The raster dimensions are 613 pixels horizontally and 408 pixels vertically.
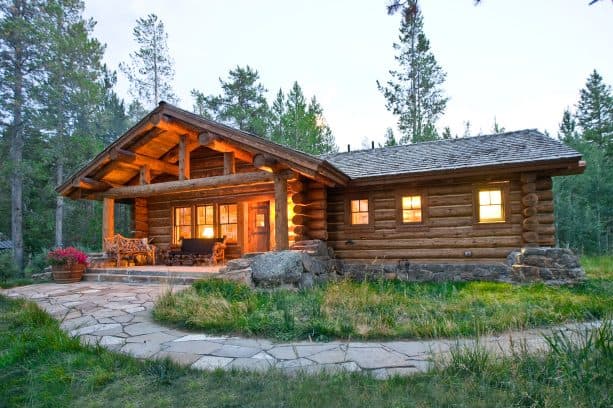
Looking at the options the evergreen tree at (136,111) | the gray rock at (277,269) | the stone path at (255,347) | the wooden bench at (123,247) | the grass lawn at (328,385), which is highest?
the evergreen tree at (136,111)

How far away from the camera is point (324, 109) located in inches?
1107

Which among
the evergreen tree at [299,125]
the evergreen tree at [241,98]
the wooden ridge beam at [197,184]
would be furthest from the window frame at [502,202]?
the evergreen tree at [241,98]

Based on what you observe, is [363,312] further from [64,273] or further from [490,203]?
[64,273]

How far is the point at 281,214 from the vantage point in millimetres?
8820

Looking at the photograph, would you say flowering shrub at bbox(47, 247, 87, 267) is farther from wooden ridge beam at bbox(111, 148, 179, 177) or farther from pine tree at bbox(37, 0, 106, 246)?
pine tree at bbox(37, 0, 106, 246)

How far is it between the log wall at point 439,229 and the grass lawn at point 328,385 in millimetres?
6599

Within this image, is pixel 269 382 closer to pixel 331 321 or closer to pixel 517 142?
pixel 331 321

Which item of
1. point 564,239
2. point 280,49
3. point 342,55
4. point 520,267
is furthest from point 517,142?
point 280,49

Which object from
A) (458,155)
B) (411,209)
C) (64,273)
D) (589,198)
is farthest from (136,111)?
(589,198)

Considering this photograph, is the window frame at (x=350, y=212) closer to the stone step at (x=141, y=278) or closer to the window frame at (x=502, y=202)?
the window frame at (x=502, y=202)

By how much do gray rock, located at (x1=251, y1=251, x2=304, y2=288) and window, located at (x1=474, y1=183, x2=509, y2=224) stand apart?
17.0 feet

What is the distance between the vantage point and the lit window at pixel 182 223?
12.8m

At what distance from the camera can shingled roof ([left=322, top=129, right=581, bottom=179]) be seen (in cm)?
886

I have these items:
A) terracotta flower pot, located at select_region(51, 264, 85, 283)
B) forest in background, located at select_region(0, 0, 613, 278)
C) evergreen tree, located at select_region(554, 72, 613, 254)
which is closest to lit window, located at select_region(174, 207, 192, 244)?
terracotta flower pot, located at select_region(51, 264, 85, 283)
